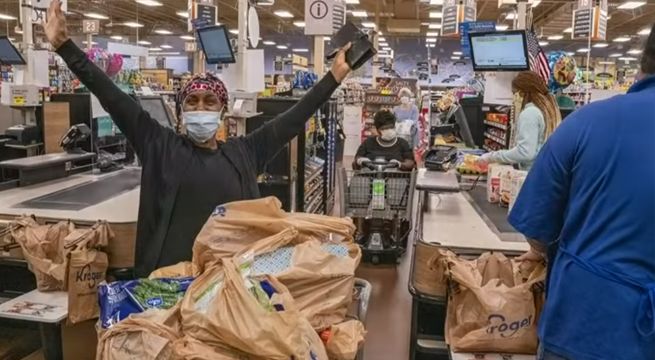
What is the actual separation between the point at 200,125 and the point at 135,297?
3.22ft

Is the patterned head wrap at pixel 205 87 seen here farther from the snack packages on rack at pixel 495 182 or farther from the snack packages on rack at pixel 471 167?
the snack packages on rack at pixel 471 167

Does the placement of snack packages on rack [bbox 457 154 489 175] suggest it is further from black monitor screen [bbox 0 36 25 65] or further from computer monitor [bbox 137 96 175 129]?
black monitor screen [bbox 0 36 25 65]

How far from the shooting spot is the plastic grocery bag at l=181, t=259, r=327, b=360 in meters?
1.40

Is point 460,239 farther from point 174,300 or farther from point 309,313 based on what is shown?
point 174,300

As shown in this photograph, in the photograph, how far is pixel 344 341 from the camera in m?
1.70

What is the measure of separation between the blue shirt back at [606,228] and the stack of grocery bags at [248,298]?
0.62 meters

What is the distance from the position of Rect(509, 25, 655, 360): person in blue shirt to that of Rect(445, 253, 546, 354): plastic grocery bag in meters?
0.51

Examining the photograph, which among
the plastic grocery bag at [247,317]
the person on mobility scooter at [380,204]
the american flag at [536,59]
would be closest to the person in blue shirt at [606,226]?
the plastic grocery bag at [247,317]

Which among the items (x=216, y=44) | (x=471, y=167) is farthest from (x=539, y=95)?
(x=216, y=44)

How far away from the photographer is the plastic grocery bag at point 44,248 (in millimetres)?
2963

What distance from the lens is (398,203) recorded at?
625 centimetres

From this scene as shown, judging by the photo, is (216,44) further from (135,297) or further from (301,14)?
(301,14)

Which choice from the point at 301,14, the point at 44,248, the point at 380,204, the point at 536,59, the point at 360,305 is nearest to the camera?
the point at 360,305

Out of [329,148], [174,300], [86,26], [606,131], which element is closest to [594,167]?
[606,131]
